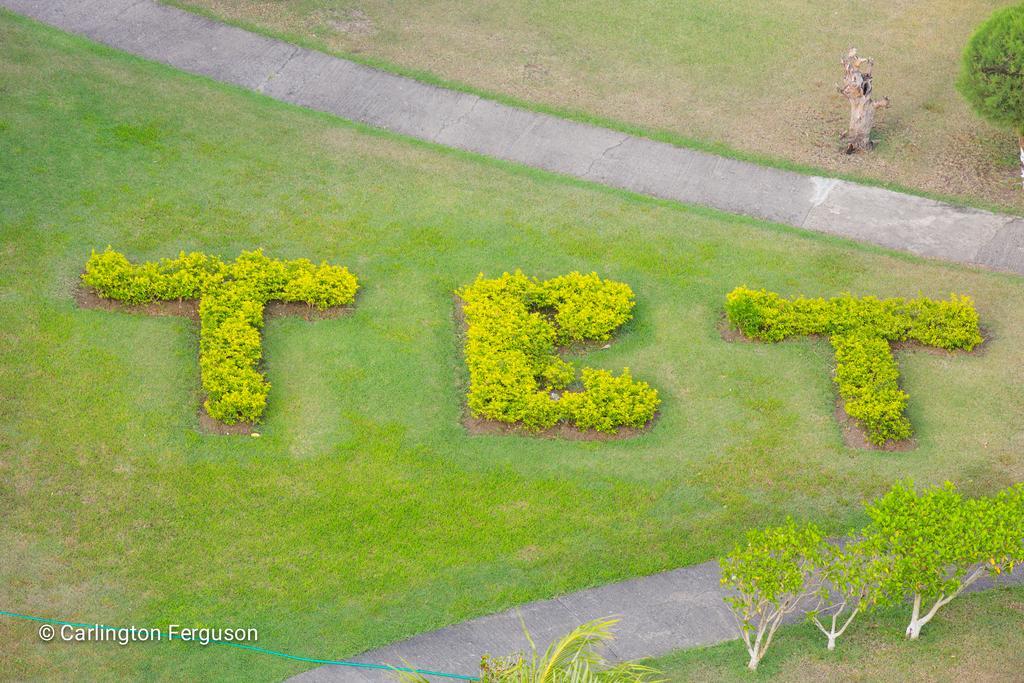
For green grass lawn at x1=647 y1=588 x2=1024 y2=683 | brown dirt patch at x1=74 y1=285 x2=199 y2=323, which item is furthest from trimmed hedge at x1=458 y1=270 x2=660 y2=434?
brown dirt patch at x1=74 y1=285 x2=199 y2=323

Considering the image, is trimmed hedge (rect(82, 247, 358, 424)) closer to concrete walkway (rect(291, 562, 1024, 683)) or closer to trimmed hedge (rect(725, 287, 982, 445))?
concrete walkway (rect(291, 562, 1024, 683))

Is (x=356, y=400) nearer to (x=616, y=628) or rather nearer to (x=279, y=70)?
(x=616, y=628)

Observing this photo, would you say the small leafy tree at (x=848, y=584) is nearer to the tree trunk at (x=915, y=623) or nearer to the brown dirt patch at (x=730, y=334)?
the tree trunk at (x=915, y=623)

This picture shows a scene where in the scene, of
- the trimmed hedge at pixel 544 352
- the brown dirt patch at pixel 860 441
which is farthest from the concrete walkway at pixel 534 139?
the brown dirt patch at pixel 860 441

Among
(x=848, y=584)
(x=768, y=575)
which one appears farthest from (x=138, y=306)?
(x=848, y=584)

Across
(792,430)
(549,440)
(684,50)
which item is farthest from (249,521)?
(684,50)

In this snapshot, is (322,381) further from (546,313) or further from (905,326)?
(905,326)
